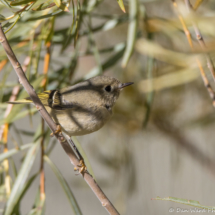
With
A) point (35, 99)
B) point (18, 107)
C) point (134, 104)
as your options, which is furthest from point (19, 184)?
point (134, 104)

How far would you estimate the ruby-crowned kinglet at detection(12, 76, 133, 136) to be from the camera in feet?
3.50

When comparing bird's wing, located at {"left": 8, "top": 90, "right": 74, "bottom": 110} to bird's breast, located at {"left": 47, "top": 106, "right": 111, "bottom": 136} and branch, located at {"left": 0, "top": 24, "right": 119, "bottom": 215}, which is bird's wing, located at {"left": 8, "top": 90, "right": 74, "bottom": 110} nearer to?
bird's breast, located at {"left": 47, "top": 106, "right": 111, "bottom": 136}

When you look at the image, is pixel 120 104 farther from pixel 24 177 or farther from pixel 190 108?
pixel 24 177

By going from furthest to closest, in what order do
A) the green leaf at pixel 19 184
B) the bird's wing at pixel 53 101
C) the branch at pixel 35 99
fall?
the bird's wing at pixel 53 101, the green leaf at pixel 19 184, the branch at pixel 35 99

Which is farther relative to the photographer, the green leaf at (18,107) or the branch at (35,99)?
the green leaf at (18,107)

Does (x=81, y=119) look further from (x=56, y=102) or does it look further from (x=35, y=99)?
(x=35, y=99)

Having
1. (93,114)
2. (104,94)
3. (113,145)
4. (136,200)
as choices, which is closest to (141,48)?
(104,94)

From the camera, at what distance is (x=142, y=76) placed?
1649 millimetres

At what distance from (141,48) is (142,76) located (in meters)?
0.37

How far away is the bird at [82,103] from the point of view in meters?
1.07

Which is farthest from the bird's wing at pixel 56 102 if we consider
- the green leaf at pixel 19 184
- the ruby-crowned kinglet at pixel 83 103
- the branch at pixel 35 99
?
the branch at pixel 35 99

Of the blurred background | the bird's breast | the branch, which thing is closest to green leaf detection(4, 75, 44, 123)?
the blurred background

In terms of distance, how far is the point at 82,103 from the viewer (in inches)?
46.4

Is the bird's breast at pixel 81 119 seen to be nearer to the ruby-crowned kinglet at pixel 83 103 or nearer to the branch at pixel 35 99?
the ruby-crowned kinglet at pixel 83 103
